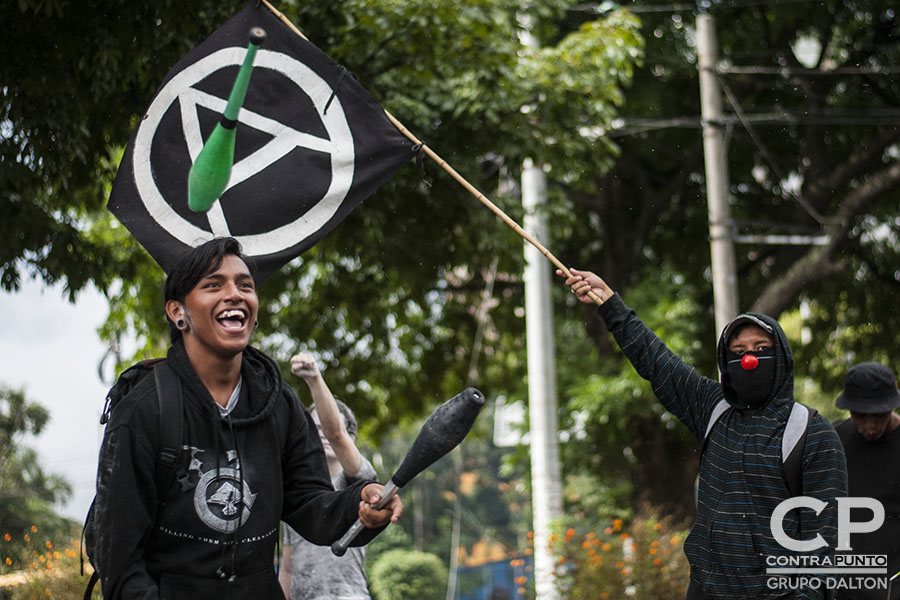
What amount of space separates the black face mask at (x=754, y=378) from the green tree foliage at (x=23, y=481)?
24.6 feet

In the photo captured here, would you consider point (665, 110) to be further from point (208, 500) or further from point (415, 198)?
point (208, 500)

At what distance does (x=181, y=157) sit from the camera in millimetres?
6047

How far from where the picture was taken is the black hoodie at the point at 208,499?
11.3 ft

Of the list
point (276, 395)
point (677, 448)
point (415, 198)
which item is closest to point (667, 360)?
point (276, 395)

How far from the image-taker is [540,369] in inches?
558

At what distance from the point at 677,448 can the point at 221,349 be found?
14.9 metres

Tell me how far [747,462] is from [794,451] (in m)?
0.18

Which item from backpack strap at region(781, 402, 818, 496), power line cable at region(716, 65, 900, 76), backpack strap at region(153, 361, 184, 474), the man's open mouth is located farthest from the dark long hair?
power line cable at region(716, 65, 900, 76)

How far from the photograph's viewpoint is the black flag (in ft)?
19.3

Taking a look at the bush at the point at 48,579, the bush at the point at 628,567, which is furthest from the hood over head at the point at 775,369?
the bush at the point at 628,567

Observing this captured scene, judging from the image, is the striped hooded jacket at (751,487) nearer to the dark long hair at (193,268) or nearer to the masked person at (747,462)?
the masked person at (747,462)

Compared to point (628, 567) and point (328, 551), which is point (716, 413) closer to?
point (328, 551)

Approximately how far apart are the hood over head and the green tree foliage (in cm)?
742

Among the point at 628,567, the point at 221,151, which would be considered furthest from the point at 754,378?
the point at 628,567
